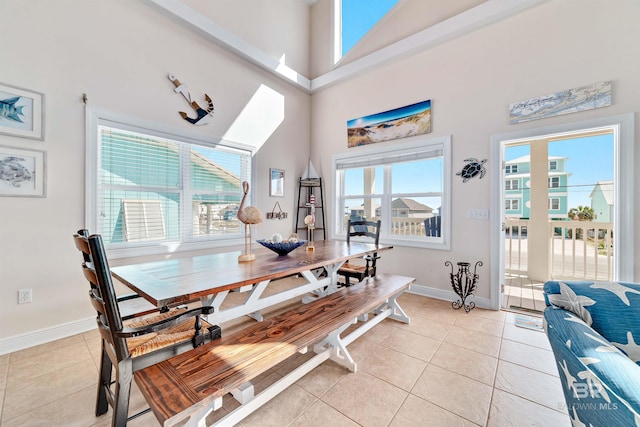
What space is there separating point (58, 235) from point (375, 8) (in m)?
5.04

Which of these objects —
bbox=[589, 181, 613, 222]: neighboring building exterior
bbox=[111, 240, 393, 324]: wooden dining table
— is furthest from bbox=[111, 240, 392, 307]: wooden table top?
bbox=[589, 181, 613, 222]: neighboring building exterior

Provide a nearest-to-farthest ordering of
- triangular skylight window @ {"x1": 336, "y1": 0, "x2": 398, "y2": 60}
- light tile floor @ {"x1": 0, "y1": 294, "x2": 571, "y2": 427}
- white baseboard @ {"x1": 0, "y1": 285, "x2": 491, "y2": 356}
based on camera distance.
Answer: light tile floor @ {"x1": 0, "y1": 294, "x2": 571, "y2": 427} → white baseboard @ {"x1": 0, "y1": 285, "x2": 491, "y2": 356} → triangular skylight window @ {"x1": 336, "y1": 0, "x2": 398, "y2": 60}

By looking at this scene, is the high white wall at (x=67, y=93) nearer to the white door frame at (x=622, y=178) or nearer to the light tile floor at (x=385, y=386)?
the light tile floor at (x=385, y=386)

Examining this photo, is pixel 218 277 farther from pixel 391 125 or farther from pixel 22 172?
pixel 391 125

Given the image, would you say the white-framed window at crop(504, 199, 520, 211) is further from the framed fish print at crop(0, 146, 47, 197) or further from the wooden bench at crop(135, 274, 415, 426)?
the framed fish print at crop(0, 146, 47, 197)

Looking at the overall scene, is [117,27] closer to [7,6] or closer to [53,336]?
[7,6]

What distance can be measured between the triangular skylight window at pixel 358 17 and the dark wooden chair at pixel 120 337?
4627mm

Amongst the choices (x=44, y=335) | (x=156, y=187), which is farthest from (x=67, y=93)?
(x=44, y=335)

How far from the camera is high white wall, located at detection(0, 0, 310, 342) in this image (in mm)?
2143

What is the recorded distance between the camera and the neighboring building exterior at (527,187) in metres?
3.80

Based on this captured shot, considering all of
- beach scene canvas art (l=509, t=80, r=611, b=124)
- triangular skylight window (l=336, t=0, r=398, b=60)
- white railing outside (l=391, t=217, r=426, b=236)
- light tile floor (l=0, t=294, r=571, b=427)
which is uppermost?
triangular skylight window (l=336, t=0, r=398, b=60)

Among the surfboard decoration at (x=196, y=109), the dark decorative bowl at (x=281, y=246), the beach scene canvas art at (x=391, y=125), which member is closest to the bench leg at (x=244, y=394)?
the dark decorative bowl at (x=281, y=246)

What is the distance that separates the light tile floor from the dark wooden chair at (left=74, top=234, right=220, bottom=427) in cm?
40

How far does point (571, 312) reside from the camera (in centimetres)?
116
